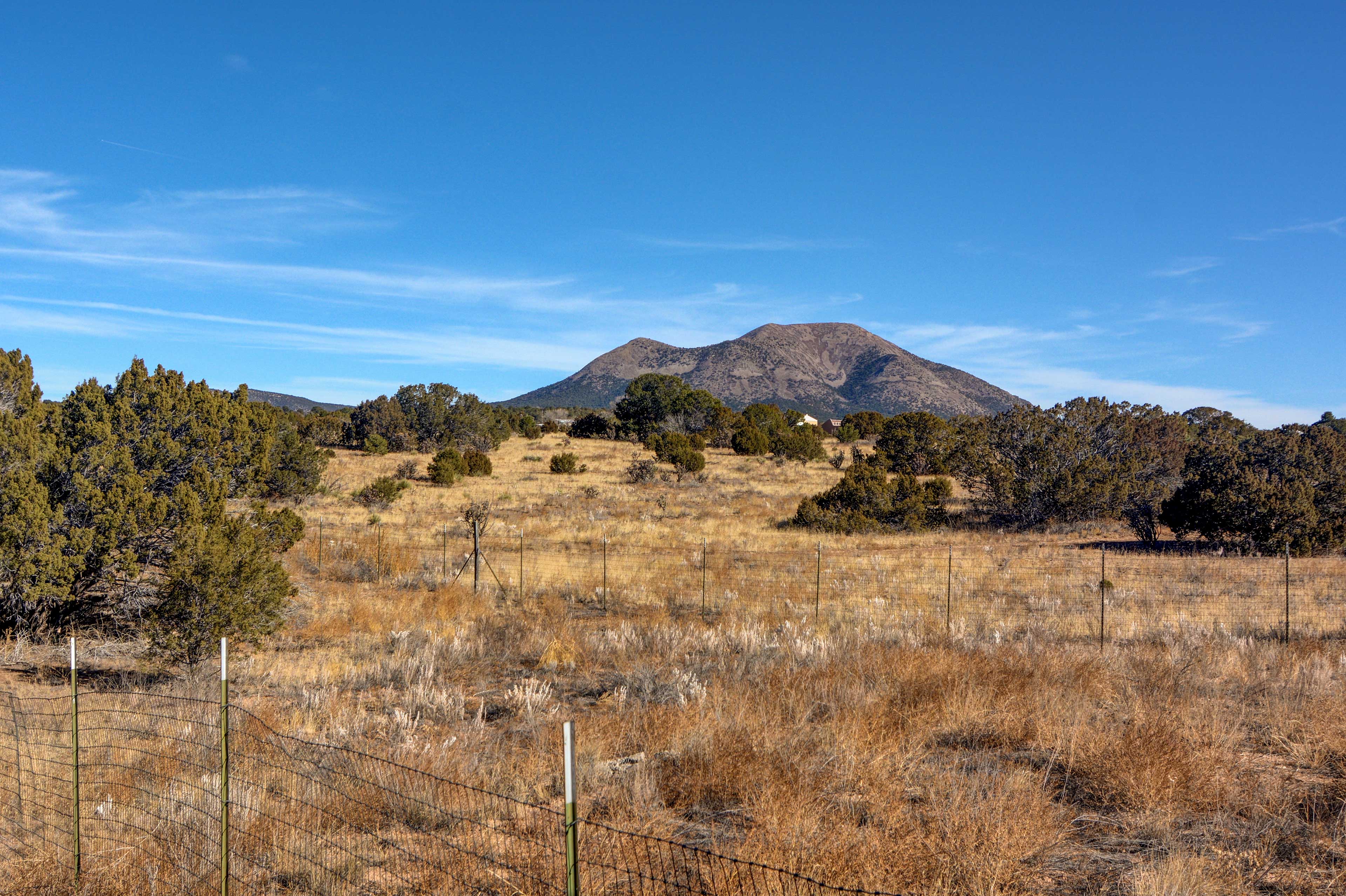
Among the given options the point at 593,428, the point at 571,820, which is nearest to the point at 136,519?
the point at 571,820

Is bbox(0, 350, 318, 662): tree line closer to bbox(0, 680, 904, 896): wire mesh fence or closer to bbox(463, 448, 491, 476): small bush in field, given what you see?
bbox(0, 680, 904, 896): wire mesh fence

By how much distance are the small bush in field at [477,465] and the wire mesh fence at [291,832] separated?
35.8 metres

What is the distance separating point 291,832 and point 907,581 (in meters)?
15.4

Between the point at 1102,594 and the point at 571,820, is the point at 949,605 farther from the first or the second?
the point at 571,820

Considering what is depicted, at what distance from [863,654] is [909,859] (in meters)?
5.76

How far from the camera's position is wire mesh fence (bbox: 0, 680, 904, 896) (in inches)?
187

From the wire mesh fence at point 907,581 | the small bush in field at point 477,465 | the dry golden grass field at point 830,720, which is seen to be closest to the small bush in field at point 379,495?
the wire mesh fence at point 907,581

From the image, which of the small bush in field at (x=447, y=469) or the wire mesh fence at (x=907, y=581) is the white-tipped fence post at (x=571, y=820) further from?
the small bush in field at (x=447, y=469)

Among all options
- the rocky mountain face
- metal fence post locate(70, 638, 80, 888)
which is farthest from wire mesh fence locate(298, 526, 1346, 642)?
the rocky mountain face

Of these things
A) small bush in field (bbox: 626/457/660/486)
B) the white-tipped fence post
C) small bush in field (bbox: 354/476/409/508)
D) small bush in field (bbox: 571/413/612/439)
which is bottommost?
the white-tipped fence post

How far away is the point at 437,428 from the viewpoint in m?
56.1

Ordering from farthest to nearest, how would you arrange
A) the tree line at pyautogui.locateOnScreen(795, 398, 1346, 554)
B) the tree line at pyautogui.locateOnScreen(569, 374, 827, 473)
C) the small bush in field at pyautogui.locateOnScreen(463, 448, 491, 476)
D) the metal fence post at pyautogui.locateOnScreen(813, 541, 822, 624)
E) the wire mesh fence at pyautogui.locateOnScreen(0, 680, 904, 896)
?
the tree line at pyautogui.locateOnScreen(569, 374, 827, 473) → the small bush in field at pyautogui.locateOnScreen(463, 448, 491, 476) → the tree line at pyautogui.locateOnScreen(795, 398, 1346, 554) → the metal fence post at pyautogui.locateOnScreen(813, 541, 822, 624) → the wire mesh fence at pyautogui.locateOnScreen(0, 680, 904, 896)

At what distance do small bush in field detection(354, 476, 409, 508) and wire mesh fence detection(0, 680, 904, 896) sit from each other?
82.5 feet

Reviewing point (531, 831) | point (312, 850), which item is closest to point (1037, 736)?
point (531, 831)
